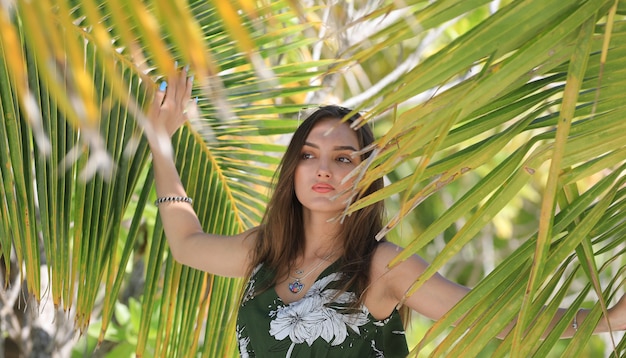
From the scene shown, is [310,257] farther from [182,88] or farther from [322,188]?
[182,88]

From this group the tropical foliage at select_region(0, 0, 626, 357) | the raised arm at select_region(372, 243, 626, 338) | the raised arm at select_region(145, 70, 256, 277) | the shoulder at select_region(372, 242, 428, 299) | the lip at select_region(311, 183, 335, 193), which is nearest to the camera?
the tropical foliage at select_region(0, 0, 626, 357)

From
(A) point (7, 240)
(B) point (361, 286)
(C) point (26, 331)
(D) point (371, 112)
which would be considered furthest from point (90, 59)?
(C) point (26, 331)

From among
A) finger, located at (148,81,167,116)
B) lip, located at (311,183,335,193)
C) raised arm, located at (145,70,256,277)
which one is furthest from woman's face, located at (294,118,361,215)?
finger, located at (148,81,167,116)

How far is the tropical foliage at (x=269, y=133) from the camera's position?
0.80 metres

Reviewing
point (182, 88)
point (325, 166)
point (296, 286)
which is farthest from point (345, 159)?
point (182, 88)

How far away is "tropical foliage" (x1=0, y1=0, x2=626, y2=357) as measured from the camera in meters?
0.80

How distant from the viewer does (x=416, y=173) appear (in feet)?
3.17

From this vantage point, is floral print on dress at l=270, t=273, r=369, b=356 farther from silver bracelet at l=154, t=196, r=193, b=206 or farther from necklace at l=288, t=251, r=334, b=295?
silver bracelet at l=154, t=196, r=193, b=206

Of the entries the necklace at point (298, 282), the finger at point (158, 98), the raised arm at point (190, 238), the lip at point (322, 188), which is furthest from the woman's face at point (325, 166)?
the finger at point (158, 98)

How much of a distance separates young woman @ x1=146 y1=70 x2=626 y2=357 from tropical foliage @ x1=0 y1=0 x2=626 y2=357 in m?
0.10

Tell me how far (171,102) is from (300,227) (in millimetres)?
432

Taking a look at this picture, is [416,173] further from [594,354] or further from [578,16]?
[594,354]

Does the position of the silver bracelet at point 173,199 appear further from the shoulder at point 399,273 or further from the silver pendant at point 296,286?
the shoulder at point 399,273

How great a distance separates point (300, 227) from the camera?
2154 millimetres
